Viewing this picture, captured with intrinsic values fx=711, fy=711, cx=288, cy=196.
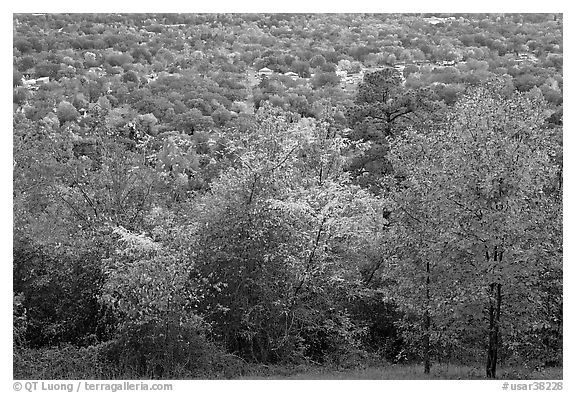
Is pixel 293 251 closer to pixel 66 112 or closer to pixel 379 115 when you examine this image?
pixel 379 115

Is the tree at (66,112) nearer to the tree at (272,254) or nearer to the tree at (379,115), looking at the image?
the tree at (379,115)

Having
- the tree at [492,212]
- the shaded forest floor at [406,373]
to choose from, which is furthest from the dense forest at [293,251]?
the shaded forest floor at [406,373]

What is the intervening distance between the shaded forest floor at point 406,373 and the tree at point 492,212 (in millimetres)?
530

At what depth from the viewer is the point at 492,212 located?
1134 cm

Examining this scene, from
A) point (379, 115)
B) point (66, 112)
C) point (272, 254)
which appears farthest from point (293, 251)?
point (66, 112)

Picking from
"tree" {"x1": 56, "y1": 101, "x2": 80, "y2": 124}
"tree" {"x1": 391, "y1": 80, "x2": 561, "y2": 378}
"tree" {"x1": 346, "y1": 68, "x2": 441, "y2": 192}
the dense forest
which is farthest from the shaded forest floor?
"tree" {"x1": 56, "y1": 101, "x2": 80, "y2": 124}

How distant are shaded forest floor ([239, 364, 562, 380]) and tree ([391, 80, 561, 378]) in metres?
0.53

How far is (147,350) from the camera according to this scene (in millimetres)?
12328

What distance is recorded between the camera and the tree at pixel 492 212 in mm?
11328

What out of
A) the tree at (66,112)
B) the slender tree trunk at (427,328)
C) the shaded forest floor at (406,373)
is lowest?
the shaded forest floor at (406,373)

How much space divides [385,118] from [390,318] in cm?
754

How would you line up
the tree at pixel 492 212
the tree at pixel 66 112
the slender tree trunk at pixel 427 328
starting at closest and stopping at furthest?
the tree at pixel 492 212
the slender tree trunk at pixel 427 328
the tree at pixel 66 112

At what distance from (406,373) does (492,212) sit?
3790 millimetres

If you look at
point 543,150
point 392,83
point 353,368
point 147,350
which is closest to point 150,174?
point 147,350
